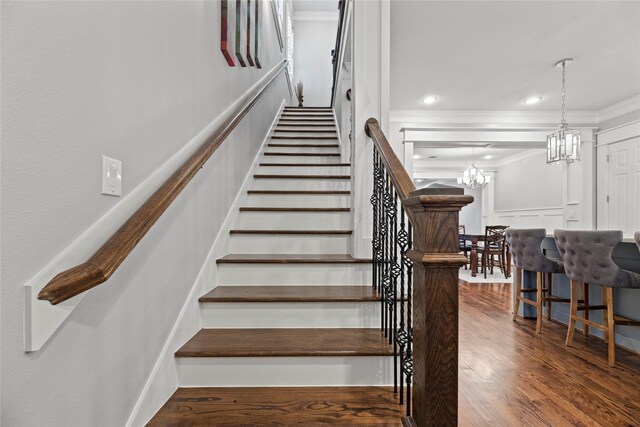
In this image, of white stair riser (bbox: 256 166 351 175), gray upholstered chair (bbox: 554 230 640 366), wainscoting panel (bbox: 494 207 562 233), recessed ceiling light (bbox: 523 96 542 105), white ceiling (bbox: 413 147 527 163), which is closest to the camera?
gray upholstered chair (bbox: 554 230 640 366)

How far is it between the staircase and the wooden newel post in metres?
0.32

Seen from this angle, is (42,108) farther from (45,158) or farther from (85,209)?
(85,209)

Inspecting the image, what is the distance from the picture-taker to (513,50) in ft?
12.6

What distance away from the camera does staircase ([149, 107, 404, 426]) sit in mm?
1363

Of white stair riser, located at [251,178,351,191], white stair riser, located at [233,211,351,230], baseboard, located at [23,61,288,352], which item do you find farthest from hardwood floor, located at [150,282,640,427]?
white stair riser, located at [251,178,351,191]

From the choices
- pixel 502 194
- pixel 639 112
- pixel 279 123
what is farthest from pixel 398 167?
pixel 502 194

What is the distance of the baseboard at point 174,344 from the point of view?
1258 mm

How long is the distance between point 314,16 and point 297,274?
807 centimetres

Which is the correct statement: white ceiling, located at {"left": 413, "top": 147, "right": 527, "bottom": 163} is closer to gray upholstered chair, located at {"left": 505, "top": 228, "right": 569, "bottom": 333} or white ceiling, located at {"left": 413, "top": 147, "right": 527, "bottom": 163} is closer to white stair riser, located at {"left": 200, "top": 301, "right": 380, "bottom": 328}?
gray upholstered chair, located at {"left": 505, "top": 228, "right": 569, "bottom": 333}

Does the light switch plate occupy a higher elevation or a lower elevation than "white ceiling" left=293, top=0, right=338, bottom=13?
lower

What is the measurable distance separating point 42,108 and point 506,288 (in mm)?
6017

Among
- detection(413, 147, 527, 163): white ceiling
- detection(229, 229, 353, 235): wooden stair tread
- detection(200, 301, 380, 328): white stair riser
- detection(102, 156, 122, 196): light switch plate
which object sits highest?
detection(413, 147, 527, 163): white ceiling

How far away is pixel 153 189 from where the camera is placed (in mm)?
1265

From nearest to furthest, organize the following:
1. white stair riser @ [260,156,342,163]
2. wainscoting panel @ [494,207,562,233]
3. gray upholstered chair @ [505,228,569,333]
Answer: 1. gray upholstered chair @ [505,228,569,333]
2. white stair riser @ [260,156,342,163]
3. wainscoting panel @ [494,207,562,233]
